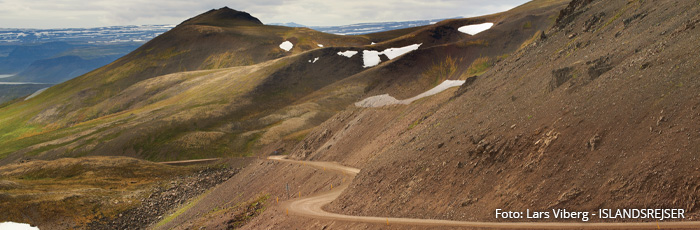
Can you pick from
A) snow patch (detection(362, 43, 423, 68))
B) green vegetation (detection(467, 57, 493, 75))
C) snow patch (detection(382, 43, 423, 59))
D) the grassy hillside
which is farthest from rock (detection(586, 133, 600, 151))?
snow patch (detection(382, 43, 423, 59))

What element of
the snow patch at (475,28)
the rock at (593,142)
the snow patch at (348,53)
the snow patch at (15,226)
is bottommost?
the snow patch at (15,226)

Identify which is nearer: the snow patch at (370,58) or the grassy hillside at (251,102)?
the grassy hillside at (251,102)

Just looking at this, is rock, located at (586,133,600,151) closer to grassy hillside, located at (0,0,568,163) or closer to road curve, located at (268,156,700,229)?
road curve, located at (268,156,700,229)

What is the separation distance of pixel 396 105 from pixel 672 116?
2043 inches

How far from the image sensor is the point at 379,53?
159875 millimetres

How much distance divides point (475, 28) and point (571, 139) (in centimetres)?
14195

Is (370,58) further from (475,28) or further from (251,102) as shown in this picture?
(251,102)

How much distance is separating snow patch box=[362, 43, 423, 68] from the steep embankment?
9765 centimetres

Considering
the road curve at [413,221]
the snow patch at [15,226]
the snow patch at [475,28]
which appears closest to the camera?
the road curve at [413,221]

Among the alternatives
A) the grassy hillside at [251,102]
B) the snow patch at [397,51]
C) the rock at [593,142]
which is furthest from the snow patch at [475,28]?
the rock at [593,142]

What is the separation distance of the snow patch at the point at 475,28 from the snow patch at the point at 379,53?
872 inches

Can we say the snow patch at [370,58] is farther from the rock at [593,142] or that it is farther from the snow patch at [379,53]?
the rock at [593,142]

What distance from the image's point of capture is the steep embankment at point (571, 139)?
96.8 feet

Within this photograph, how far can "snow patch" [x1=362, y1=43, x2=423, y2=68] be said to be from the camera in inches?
6094
